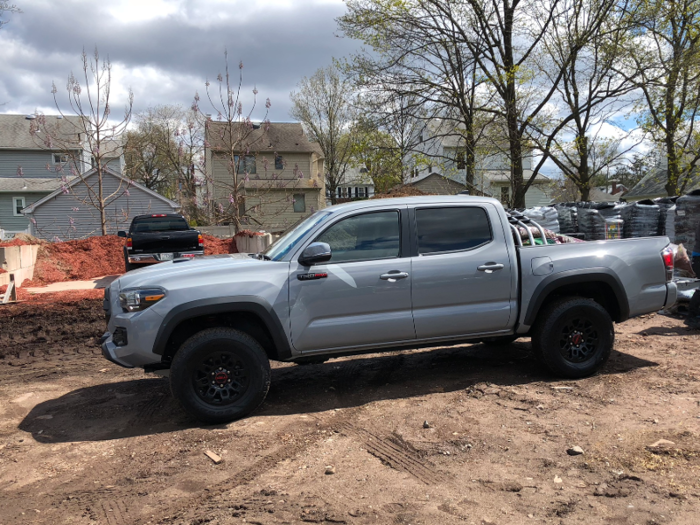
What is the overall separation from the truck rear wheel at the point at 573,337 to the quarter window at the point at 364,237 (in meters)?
1.69

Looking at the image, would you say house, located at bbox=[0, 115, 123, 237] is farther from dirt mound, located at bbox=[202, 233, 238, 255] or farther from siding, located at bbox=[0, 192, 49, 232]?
dirt mound, located at bbox=[202, 233, 238, 255]

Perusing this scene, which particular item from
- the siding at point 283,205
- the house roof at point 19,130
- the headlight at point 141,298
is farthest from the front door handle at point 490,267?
the house roof at point 19,130

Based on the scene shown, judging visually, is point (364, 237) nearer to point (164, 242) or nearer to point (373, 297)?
point (373, 297)

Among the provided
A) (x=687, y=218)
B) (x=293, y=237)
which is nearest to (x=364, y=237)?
(x=293, y=237)

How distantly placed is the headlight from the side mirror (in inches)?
48.5

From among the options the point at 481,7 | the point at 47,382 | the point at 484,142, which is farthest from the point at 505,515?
the point at 481,7

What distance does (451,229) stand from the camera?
5289 mm

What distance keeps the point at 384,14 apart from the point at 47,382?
16.2 metres

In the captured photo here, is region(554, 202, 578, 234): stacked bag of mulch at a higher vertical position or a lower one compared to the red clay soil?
higher

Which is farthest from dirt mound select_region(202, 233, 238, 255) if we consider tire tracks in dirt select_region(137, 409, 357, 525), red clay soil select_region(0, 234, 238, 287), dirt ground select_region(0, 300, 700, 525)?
tire tracks in dirt select_region(137, 409, 357, 525)

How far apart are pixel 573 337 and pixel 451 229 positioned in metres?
1.65

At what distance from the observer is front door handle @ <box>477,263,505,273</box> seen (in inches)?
203

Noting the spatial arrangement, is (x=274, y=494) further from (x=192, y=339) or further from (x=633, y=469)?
(x=633, y=469)

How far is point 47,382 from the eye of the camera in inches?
Answer: 249
